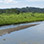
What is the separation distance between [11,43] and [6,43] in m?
1.10

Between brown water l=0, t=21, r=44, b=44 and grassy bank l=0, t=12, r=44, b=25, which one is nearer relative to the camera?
brown water l=0, t=21, r=44, b=44

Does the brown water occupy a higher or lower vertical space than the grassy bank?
higher

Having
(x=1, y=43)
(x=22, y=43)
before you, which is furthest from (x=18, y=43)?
(x=1, y=43)

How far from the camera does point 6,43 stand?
96.2ft

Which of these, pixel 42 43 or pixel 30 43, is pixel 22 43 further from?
pixel 42 43

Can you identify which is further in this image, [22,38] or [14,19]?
[14,19]

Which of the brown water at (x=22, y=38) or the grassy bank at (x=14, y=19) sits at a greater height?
the brown water at (x=22, y=38)

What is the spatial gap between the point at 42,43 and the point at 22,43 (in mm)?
4105

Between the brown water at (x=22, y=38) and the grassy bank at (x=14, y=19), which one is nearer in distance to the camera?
the brown water at (x=22, y=38)

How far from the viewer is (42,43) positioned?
28547 millimetres

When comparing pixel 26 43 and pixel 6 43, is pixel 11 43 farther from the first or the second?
pixel 26 43

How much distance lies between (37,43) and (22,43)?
3102 mm

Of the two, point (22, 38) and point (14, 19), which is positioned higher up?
point (22, 38)

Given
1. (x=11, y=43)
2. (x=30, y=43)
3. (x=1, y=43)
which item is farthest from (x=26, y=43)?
(x=1, y=43)
